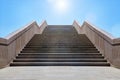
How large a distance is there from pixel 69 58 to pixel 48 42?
305 centimetres

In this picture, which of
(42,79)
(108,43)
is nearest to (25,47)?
(108,43)

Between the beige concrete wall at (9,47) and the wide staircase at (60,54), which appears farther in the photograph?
the wide staircase at (60,54)

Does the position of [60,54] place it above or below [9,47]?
below

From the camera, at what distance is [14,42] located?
10.1 metres

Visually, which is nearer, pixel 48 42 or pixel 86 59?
pixel 86 59

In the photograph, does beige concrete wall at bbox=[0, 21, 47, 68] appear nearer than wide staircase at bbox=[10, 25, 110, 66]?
Yes

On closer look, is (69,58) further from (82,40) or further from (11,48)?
(82,40)

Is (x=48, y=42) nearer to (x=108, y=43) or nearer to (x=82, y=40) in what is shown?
(x=82, y=40)

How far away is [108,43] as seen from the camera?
9.69 m

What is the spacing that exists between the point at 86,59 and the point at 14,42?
316cm

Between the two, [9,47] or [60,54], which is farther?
[60,54]

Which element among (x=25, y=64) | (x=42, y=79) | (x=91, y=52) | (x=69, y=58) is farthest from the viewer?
(x=91, y=52)

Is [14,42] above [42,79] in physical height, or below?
above

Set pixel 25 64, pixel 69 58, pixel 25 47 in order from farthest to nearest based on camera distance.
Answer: pixel 25 47 < pixel 69 58 < pixel 25 64
